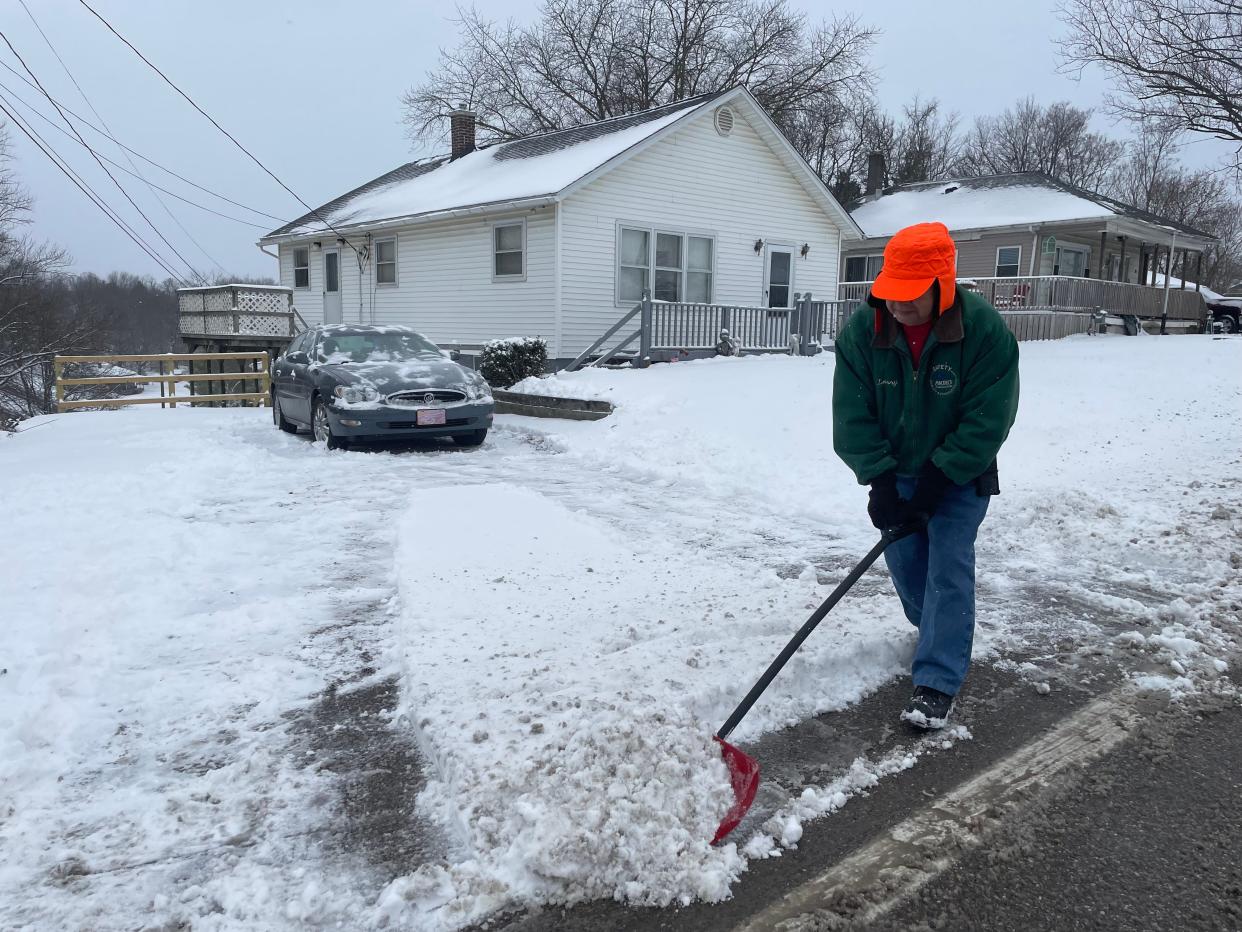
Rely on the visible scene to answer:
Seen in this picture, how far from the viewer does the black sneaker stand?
11.1ft

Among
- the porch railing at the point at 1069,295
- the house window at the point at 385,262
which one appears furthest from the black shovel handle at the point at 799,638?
the house window at the point at 385,262

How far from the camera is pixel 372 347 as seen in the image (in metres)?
10.9

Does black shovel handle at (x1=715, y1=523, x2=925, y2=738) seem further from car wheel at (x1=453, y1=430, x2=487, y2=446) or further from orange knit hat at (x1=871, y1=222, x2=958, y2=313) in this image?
car wheel at (x1=453, y1=430, x2=487, y2=446)

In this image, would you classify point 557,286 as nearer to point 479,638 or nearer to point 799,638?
point 479,638

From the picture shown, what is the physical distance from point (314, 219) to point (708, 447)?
63.8 ft

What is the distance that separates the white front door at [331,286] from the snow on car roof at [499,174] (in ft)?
2.68

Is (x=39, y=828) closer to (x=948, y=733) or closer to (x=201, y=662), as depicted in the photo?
(x=201, y=662)

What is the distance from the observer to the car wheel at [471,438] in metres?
10.3

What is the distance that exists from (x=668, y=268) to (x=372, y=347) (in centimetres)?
886

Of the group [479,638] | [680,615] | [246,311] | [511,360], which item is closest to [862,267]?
[511,360]

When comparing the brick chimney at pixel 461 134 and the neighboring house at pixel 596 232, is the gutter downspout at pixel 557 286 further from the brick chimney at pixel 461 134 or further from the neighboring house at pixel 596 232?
the brick chimney at pixel 461 134

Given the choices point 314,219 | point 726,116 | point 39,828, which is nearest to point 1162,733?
point 39,828

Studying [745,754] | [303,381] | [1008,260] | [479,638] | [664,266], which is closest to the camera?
[745,754]

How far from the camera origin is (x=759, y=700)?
3.61 m
